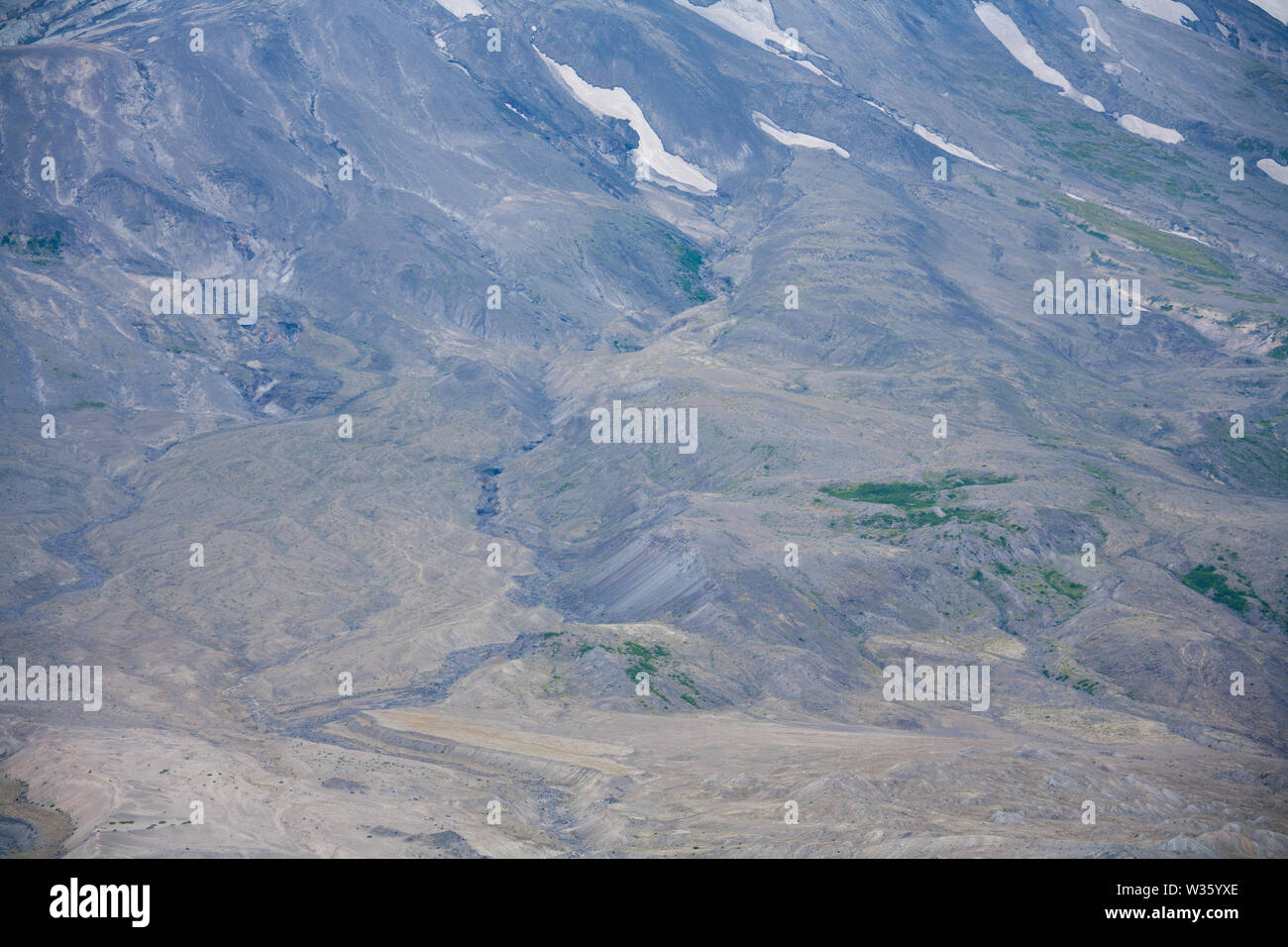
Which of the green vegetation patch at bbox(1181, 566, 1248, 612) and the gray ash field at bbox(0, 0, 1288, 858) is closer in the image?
the gray ash field at bbox(0, 0, 1288, 858)

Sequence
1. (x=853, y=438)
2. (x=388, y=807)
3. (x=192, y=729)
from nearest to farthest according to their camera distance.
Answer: (x=388, y=807)
(x=192, y=729)
(x=853, y=438)

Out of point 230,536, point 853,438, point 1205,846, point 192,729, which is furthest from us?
point 853,438

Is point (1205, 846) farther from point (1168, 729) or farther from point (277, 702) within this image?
point (277, 702)

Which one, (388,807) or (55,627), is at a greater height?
(55,627)

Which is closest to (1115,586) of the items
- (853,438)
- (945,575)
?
(945,575)

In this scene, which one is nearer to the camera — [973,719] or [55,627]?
[973,719]

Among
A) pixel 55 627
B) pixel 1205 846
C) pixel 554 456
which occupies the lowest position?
pixel 1205 846

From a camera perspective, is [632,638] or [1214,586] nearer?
[632,638]

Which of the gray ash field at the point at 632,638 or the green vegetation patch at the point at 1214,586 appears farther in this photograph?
the green vegetation patch at the point at 1214,586

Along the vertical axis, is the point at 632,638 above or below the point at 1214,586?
below

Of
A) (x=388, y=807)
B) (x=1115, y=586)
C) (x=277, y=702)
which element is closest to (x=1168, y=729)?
(x=1115, y=586)
